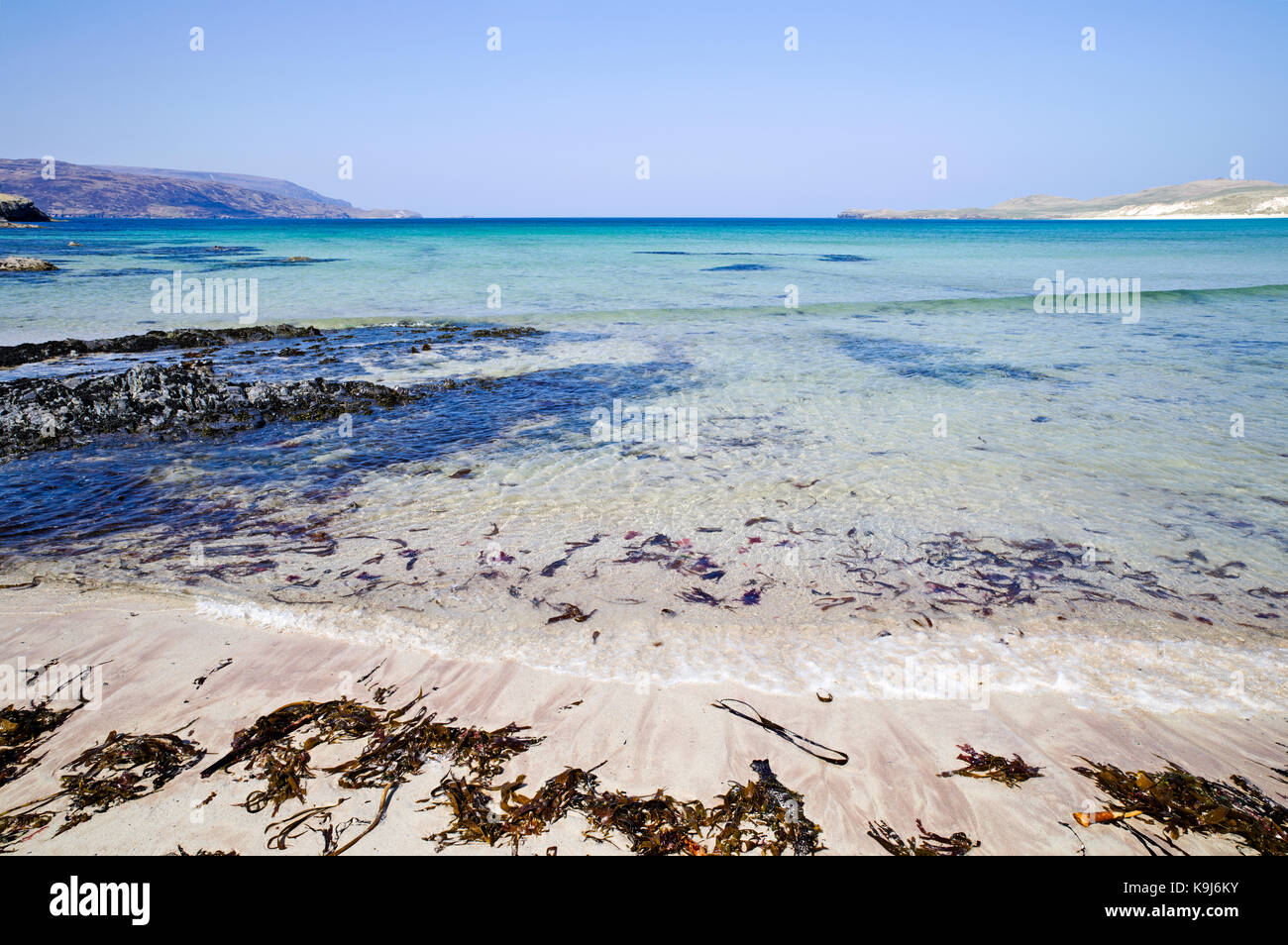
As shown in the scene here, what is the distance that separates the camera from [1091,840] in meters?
3.00

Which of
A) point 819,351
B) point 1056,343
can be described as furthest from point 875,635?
point 1056,343

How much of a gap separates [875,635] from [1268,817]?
2138 mm

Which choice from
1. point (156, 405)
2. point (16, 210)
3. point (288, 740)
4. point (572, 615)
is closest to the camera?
point (288, 740)

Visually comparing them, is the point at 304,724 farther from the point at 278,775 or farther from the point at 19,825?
the point at 19,825

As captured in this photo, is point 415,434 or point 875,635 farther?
point 415,434

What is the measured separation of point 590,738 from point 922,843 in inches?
69.1

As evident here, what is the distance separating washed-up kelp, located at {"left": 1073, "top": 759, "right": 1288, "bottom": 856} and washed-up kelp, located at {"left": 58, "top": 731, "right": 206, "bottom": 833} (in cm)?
482

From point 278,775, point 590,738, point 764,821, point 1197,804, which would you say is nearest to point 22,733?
point 278,775

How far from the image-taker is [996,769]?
3420 millimetres

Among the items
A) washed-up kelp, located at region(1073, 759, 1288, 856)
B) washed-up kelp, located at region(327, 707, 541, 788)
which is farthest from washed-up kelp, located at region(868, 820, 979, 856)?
washed-up kelp, located at region(327, 707, 541, 788)

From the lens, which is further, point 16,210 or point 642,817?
point 16,210

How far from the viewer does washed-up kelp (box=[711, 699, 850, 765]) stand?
350 cm
